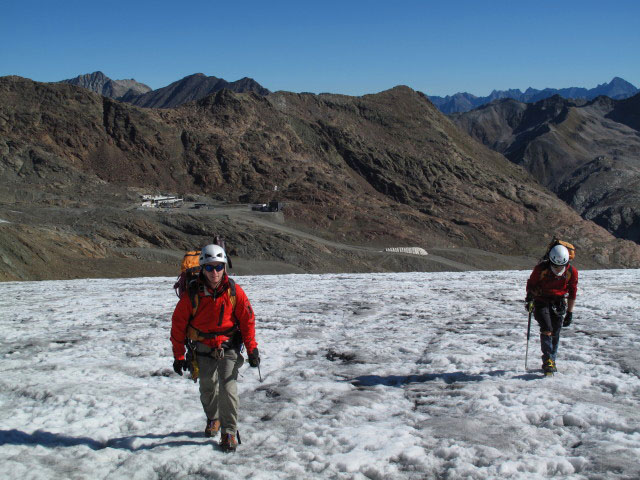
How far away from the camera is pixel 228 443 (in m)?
5.19

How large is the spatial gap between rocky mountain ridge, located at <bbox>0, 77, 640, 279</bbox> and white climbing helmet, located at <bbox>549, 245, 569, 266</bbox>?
36.1 m

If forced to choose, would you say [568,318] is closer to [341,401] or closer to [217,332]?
[341,401]

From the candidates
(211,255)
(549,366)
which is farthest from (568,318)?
(211,255)

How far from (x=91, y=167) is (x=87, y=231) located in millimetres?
30915

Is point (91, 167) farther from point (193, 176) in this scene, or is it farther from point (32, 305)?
point (32, 305)

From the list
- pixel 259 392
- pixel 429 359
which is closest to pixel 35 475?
pixel 259 392

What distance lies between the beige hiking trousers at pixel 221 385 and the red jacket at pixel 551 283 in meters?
4.37

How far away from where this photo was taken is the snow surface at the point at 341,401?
496 cm

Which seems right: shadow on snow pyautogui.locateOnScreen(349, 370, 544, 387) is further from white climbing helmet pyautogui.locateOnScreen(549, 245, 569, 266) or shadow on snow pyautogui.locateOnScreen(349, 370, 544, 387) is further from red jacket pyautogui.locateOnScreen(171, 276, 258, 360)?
red jacket pyautogui.locateOnScreen(171, 276, 258, 360)

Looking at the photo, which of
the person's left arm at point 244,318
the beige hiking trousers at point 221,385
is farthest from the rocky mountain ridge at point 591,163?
the beige hiking trousers at point 221,385

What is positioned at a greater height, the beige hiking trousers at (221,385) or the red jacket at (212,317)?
the red jacket at (212,317)

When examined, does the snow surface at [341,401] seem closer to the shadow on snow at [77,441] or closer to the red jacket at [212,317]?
the shadow on snow at [77,441]

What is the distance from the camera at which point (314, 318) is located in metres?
12.1

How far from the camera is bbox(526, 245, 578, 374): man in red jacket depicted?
746cm
